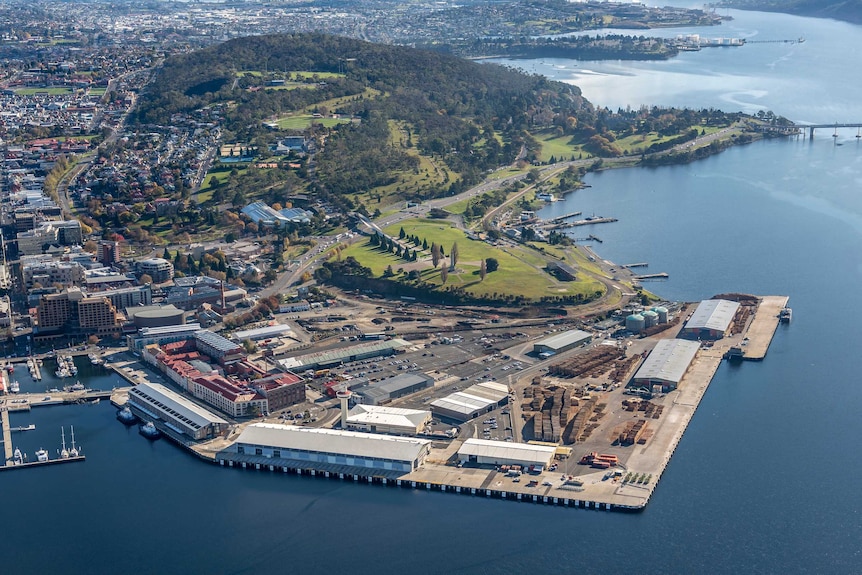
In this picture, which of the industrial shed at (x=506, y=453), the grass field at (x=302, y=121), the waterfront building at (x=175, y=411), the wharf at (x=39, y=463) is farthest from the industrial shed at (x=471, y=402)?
the grass field at (x=302, y=121)

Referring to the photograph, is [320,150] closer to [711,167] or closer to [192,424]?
[711,167]

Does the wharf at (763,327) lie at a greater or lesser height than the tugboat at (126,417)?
greater

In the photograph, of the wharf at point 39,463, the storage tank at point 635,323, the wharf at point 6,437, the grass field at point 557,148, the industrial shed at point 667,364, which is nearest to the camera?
the wharf at point 39,463

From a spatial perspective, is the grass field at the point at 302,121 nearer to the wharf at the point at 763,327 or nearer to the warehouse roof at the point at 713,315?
the warehouse roof at the point at 713,315

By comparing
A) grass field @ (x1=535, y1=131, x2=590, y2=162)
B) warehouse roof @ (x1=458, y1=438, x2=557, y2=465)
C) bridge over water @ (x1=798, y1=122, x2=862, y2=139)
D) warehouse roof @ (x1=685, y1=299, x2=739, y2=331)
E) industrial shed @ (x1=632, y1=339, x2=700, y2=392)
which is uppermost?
bridge over water @ (x1=798, y1=122, x2=862, y2=139)

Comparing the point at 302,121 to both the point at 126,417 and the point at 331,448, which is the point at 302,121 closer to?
the point at 126,417

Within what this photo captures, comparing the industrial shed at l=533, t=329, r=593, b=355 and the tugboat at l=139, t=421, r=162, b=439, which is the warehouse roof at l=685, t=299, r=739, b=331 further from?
the tugboat at l=139, t=421, r=162, b=439

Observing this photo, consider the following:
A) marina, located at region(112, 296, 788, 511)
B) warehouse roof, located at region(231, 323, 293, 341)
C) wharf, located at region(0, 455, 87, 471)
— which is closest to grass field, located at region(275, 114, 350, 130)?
warehouse roof, located at region(231, 323, 293, 341)
